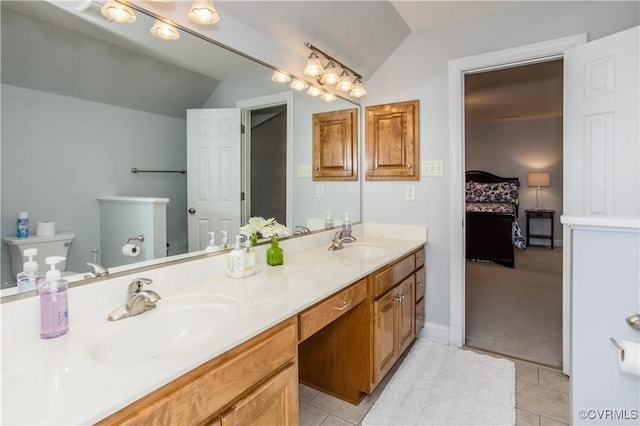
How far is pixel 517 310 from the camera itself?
3.13 metres

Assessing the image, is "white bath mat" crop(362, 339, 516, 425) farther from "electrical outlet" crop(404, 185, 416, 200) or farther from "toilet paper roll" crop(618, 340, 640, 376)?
"electrical outlet" crop(404, 185, 416, 200)

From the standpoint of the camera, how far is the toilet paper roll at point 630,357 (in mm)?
947

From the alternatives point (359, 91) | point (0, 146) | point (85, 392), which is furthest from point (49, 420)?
point (359, 91)

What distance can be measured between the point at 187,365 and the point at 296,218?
147 cm

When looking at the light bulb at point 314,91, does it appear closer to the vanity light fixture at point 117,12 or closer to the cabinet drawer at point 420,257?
the vanity light fixture at point 117,12

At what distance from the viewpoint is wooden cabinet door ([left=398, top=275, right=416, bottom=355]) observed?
6.70ft

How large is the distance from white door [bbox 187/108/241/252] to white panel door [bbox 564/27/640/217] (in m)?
1.96

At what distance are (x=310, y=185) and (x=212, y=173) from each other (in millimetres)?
889

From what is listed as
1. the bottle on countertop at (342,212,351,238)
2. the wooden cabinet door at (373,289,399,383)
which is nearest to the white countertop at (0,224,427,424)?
the wooden cabinet door at (373,289,399,383)

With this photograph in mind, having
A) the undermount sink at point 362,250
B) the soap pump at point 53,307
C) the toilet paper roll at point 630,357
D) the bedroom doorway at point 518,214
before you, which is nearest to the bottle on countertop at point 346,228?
the undermount sink at point 362,250

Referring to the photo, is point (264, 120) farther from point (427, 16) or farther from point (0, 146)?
point (427, 16)

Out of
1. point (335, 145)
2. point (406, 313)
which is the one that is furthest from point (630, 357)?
point (335, 145)

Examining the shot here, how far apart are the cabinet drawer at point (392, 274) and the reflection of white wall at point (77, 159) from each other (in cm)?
97

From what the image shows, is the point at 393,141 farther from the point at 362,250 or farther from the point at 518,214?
the point at 518,214
